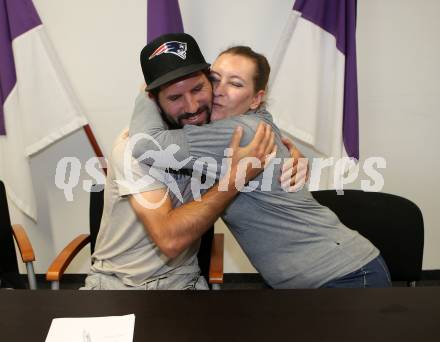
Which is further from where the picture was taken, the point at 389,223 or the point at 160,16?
the point at 160,16

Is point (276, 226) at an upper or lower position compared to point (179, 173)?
lower

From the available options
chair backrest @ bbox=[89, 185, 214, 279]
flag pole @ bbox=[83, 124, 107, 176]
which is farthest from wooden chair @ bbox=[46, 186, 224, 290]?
flag pole @ bbox=[83, 124, 107, 176]

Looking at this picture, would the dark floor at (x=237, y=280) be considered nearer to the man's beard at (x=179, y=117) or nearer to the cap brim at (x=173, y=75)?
the man's beard at (x=179, y=117)

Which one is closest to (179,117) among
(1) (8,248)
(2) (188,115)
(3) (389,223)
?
(2) (188,115)

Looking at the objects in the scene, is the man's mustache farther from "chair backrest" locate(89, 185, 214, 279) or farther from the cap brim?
"chair backrest" locate(89, 185, 214, 279)

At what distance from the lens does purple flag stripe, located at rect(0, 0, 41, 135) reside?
8.55ft

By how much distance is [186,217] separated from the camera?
1548 mm

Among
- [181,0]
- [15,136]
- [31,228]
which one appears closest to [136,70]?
[181,0]

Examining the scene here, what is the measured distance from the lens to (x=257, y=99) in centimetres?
186

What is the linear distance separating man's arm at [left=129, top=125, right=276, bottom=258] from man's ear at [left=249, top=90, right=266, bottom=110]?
0.96 ft

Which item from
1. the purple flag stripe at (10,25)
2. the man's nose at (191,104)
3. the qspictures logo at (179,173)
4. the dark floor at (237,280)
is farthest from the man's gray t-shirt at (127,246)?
the dark floor at (237,280)

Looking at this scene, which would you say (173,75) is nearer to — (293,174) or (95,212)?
(293,174)

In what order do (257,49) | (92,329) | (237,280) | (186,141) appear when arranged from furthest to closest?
(237,280)
(257,49)
(186,141)
(92,329)

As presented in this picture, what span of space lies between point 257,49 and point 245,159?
1.66 metres
